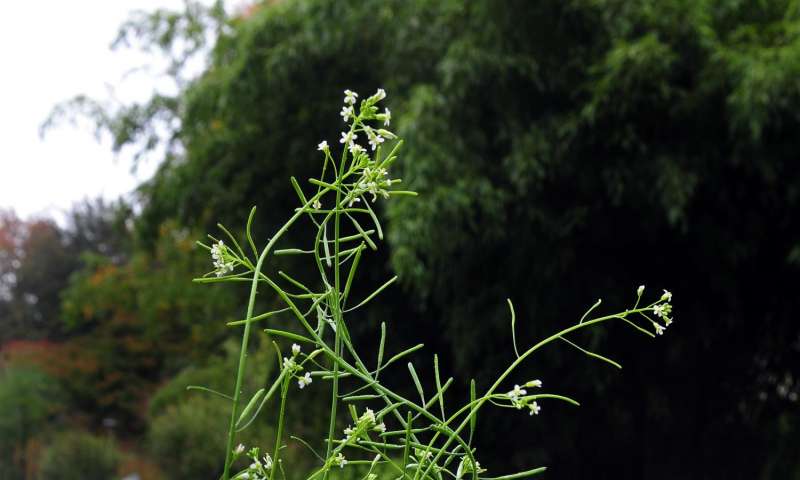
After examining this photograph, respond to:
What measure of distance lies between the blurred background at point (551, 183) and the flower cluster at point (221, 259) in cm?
340

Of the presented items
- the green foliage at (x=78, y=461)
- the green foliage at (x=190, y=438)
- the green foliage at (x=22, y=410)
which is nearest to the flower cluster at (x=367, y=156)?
the green foliage at (x=190, y=438)

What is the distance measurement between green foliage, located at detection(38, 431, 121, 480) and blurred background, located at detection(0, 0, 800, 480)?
3803 mm

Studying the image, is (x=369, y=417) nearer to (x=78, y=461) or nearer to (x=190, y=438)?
(x=190, y=438)

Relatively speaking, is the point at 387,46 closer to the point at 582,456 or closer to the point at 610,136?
the point at 610,136

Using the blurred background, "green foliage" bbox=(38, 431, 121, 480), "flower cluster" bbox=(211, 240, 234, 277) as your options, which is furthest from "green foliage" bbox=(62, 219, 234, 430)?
"flower cluster" bbox=(211, 240, 234, 277)

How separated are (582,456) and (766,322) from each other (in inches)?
48.2

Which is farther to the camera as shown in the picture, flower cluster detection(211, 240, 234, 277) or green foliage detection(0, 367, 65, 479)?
green foliage detection(0, 367, 65, 479)

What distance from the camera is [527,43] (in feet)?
15.7

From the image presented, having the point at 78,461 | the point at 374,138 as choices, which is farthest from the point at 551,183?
the point at 78,461

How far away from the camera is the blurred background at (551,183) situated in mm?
4473

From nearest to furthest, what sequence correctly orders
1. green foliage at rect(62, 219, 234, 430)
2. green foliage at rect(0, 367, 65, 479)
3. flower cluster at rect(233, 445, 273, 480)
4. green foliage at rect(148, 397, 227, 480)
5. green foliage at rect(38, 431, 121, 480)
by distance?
flower cluster at rect(233, 445, 273, 480) < green foliage at rect(148, 397, 227, 480) < green foliage at rect(62, 219, 234, 430) < green foliage at rect(38, 431, 121, 480) < green foliage at rect(0, 367, 65, 479)

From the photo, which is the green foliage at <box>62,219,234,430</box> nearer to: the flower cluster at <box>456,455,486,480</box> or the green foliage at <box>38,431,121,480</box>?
the green foliage at <box>38,431,121,480</box>

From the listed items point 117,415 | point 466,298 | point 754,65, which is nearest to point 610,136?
point 754,65

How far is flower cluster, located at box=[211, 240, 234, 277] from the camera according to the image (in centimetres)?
81
